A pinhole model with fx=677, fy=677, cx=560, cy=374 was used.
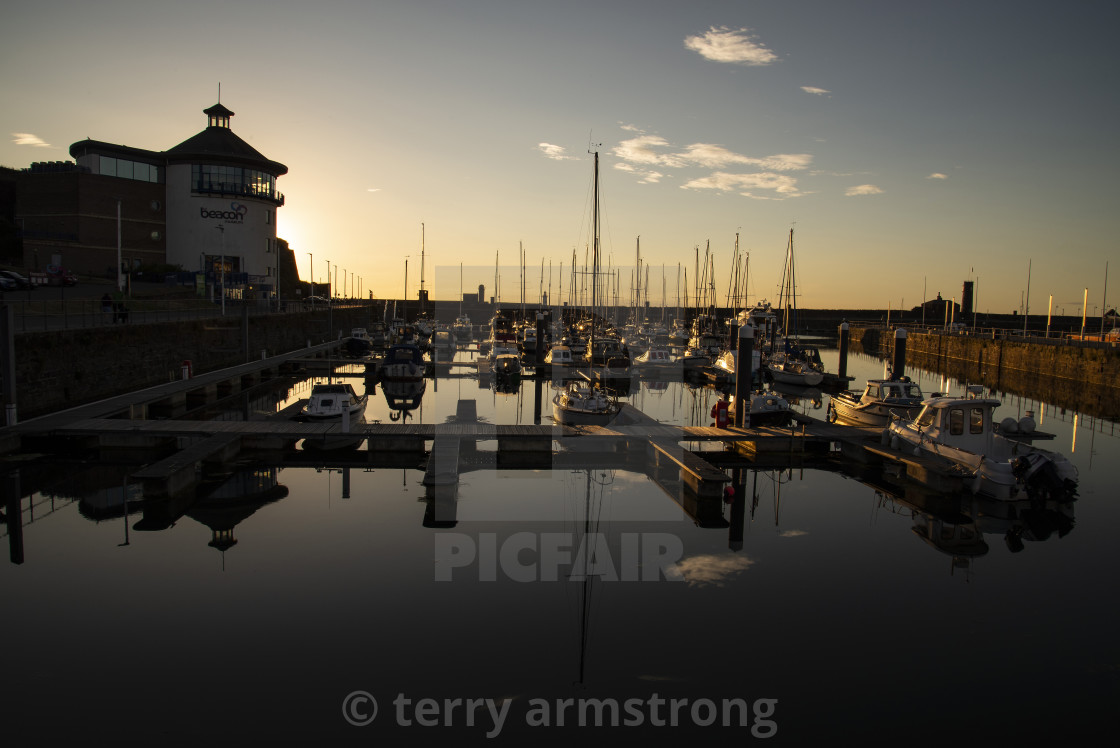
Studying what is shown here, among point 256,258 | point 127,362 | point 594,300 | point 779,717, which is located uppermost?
point 256,258

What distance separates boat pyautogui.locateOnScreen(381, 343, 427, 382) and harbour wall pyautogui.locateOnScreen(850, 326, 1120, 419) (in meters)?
35.9

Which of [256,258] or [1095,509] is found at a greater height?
[256,258]

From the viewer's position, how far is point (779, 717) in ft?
29.1

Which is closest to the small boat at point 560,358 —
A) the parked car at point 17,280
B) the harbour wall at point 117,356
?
the harbour wall at point 117,356

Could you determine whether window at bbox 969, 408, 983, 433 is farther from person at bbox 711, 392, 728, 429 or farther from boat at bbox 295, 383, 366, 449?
boat at bbox 295, 383, 366, 449

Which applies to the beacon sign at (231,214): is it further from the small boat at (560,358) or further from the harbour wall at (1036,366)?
the harbour wall at (1036,366)

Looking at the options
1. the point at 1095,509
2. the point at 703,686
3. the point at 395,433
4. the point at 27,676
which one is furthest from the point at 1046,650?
the point at 395,433

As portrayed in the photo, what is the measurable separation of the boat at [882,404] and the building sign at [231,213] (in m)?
55.0

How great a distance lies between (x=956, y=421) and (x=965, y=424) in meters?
0.24

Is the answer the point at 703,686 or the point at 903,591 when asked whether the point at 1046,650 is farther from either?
the point at 703,686

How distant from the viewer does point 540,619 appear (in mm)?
11398

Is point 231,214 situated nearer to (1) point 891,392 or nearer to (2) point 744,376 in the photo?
(2) point 744,376

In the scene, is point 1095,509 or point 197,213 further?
point 197,213

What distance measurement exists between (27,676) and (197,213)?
60.1 metres
